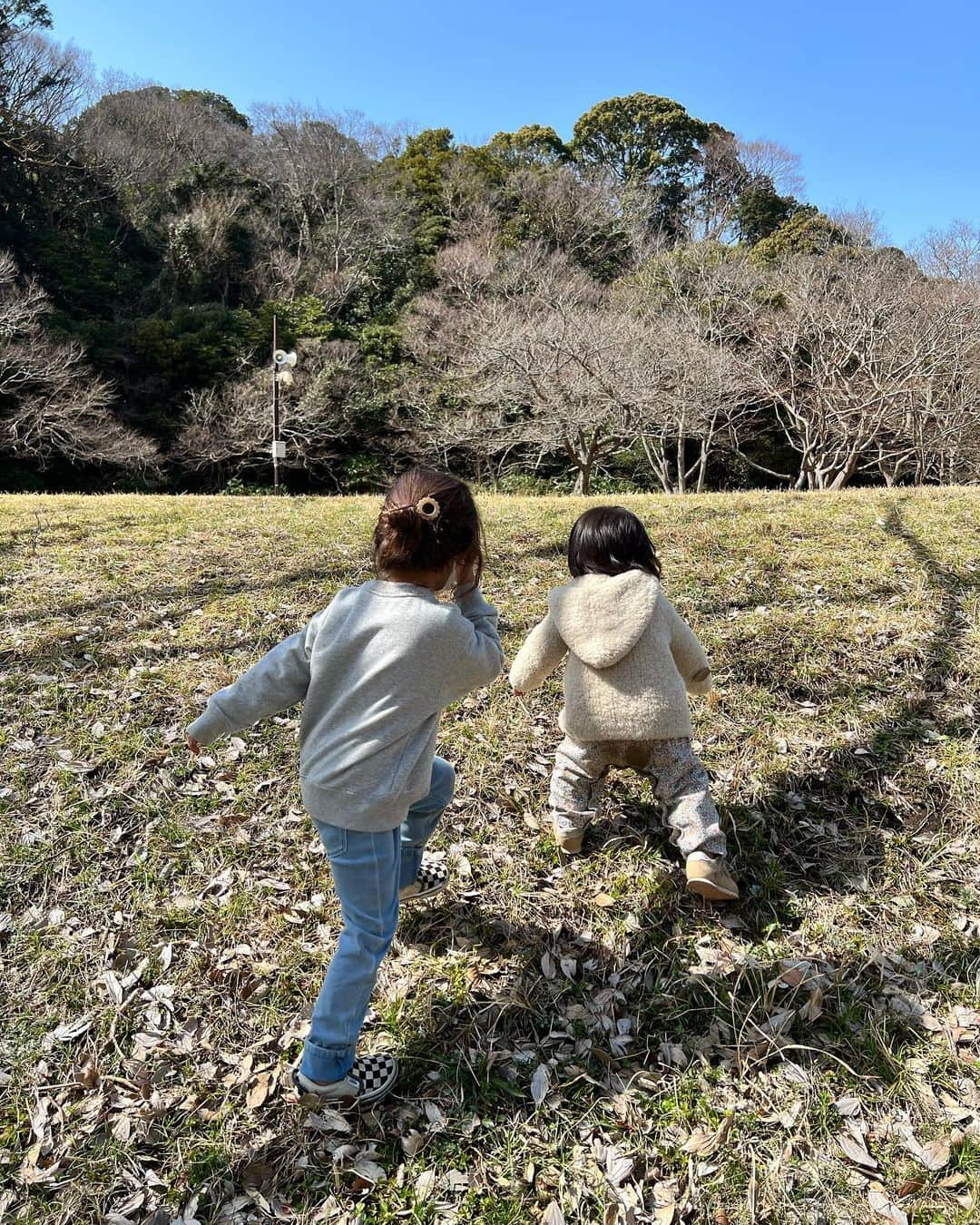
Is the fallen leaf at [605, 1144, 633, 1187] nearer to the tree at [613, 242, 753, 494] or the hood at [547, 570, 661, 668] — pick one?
the hood at [547, 570, 661, 668]

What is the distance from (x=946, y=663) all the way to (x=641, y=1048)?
2.82 meters

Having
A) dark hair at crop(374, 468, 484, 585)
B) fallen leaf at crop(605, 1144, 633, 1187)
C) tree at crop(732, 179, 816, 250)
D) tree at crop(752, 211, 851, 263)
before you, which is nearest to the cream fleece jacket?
dark hair at crop(374, 468, 484, 585)

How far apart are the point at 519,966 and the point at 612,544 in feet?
4.68

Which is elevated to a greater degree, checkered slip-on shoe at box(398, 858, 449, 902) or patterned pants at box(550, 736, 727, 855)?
patterned pants at box(550, 736, 727, 855)

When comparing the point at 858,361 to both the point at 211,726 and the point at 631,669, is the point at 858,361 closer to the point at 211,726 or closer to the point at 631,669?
the point at 631,669

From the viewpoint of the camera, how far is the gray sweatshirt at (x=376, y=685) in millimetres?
1689

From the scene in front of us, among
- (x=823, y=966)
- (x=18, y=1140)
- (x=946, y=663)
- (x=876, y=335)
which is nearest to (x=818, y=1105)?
(x=823, y=966)

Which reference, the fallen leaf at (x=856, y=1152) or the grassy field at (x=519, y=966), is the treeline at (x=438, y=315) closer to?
the grassy field at (x=519, y=966)

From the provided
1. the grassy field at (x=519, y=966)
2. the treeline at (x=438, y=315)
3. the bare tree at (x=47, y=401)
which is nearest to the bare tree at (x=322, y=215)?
the treeline at (x=438, y=315)

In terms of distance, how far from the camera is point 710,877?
7.72 ft

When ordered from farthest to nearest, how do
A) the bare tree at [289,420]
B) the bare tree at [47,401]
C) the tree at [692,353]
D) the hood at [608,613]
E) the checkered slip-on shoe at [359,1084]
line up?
the bare tree at [289,420] → the bare tree at [47,401] → the tree at [692,353] → the hood at [608,613] → the checkered slip-on shoe at [359,1084]

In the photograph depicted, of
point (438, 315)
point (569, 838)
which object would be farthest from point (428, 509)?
point (438, 315)

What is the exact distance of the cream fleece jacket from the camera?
2283 millimetres

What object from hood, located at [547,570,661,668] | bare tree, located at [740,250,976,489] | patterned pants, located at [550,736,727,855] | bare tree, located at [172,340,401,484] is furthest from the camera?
bare tree, located at [172,340,401,484]
